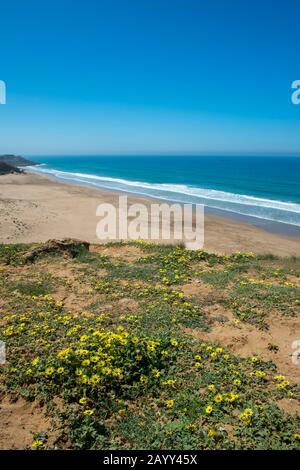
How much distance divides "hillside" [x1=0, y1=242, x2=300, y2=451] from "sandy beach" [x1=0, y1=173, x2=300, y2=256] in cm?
1107

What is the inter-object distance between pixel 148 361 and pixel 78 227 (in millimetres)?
20778

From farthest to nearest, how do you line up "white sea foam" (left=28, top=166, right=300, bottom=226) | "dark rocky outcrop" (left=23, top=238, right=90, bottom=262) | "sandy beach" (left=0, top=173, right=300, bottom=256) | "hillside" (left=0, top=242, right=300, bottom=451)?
"white sea foam" (left=28, top=166, right=300, bottom=226)
"sandy beach" (left=0, top=173, right=300, bottom=256)
"dark rocky outcrop" (left=23, top=238, right=90, bottom=262)
"hillside" (left=0, top=242, right=300, bottom=451)

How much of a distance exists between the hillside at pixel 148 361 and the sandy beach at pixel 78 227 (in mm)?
11073

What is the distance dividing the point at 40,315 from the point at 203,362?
3.56m

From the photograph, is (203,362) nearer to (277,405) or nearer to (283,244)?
(277,405)

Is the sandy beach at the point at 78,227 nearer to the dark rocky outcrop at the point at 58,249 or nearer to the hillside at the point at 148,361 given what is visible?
the dark rocky outcrop at the point at 58,249

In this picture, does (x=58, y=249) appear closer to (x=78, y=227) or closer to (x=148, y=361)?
(x=148, y=361)

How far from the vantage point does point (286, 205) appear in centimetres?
3784

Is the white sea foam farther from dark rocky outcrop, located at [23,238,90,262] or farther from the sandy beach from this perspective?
dark rocky outcrop, located at [23,238,90,262]

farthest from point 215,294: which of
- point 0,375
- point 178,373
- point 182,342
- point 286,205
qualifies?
point 286,205

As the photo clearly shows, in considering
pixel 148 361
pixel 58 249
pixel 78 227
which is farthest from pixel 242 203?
pixel 148 361

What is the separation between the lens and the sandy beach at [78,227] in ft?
69.8

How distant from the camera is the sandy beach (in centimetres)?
2128

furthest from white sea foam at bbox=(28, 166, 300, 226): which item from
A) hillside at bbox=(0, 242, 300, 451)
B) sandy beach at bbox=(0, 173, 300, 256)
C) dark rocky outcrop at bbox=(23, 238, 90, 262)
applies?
hillside at bbox=(0, 242, 300, 451)
